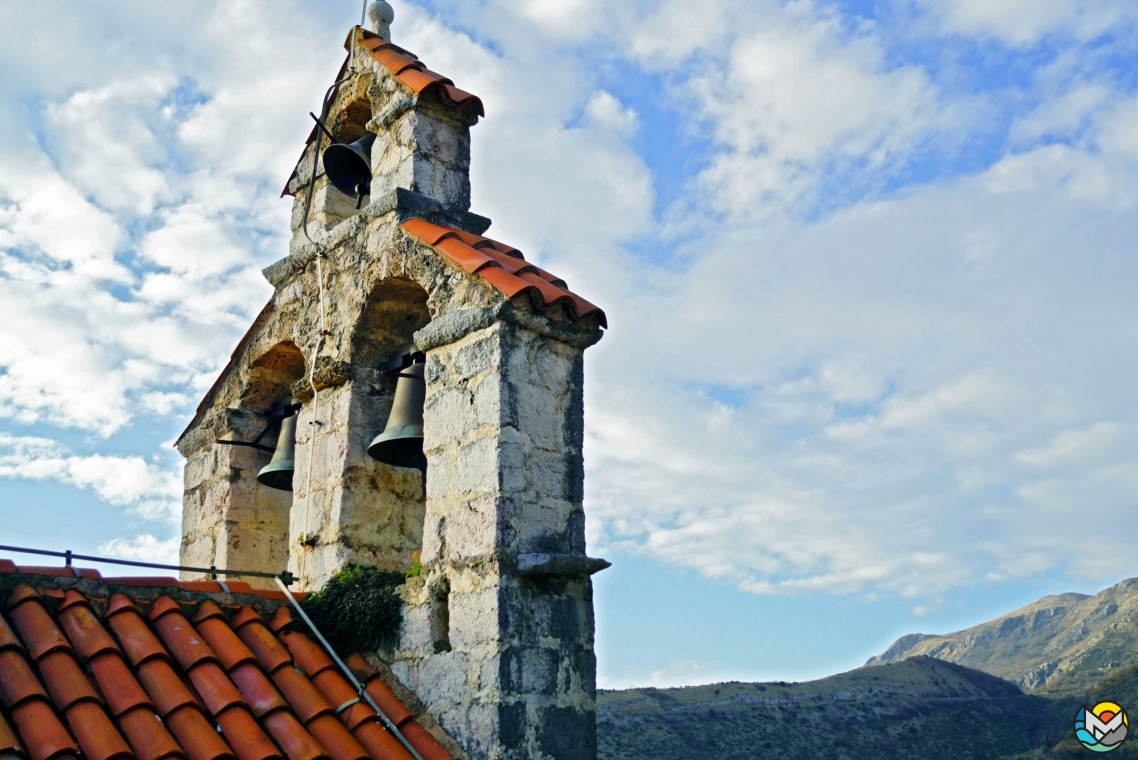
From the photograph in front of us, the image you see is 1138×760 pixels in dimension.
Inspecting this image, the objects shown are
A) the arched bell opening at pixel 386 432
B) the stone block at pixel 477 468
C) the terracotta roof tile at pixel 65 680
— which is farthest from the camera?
the arched bell opening at pixel 386 432

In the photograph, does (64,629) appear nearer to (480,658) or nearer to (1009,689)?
(480,658)

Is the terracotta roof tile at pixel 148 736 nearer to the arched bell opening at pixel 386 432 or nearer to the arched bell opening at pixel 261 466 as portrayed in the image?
the arched bell opening at pixel 386 432

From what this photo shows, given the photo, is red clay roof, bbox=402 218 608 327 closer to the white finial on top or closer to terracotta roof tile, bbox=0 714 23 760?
the white finial on top

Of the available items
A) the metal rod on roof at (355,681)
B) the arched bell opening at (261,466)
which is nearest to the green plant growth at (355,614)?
the metal rod on roof at (355,681)

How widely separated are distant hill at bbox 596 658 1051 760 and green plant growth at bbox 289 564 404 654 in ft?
34.9

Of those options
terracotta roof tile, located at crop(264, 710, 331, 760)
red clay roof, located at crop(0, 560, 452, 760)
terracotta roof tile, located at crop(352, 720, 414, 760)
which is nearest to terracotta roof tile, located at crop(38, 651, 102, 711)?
red clay roof, located at crop(0, 560, 452, 760)

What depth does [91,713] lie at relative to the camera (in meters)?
3.58

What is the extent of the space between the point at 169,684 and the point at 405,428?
161 cm

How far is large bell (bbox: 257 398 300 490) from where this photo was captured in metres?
5.86

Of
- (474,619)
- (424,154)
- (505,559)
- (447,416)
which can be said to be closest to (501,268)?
(447,416)

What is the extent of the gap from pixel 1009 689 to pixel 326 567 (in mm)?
16327

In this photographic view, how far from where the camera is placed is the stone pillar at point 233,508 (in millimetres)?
6129

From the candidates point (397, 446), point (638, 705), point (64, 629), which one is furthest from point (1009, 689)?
point (64, 629)

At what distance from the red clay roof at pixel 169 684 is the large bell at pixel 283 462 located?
1282 mm
